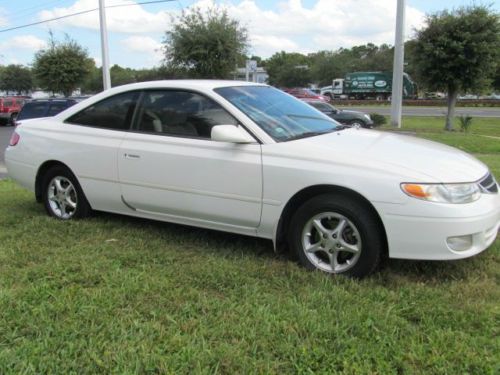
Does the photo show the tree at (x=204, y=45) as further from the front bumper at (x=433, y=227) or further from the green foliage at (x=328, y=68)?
the green foliage at (x=328, y=68)

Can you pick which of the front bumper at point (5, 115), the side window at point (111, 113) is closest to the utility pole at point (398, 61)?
the side window at point (111, 113)

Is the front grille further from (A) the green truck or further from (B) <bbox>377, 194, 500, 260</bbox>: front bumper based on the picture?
(A) the green truck

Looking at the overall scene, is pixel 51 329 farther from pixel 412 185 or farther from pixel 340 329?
pixel 412 185

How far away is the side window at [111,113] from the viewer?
194 inches

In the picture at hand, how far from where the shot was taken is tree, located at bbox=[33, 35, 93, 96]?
32031mm

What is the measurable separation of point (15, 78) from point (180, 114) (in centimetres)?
9085

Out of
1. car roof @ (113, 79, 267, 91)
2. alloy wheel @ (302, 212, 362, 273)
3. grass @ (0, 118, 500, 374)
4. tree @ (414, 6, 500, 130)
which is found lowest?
grass @ (0, 118, 500, 374)

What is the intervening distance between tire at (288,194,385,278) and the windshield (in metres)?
0.69

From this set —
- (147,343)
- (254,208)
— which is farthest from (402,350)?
(254,208)

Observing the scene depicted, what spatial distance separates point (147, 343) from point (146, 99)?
2589 mm

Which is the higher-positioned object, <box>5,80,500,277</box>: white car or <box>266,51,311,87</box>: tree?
<box>266,51,311,87</box>: tree

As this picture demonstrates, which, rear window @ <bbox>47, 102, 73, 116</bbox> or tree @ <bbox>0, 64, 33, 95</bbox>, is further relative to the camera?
tree @ <bbox>0, 64, 33, 95</bbox>

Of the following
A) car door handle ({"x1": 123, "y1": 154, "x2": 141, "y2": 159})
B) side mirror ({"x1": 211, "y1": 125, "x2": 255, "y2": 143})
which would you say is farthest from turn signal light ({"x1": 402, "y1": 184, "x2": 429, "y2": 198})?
car door handle ({"x1": 123, "y1": 154, "x2": 141, "y2": 159})

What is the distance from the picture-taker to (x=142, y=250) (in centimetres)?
445
